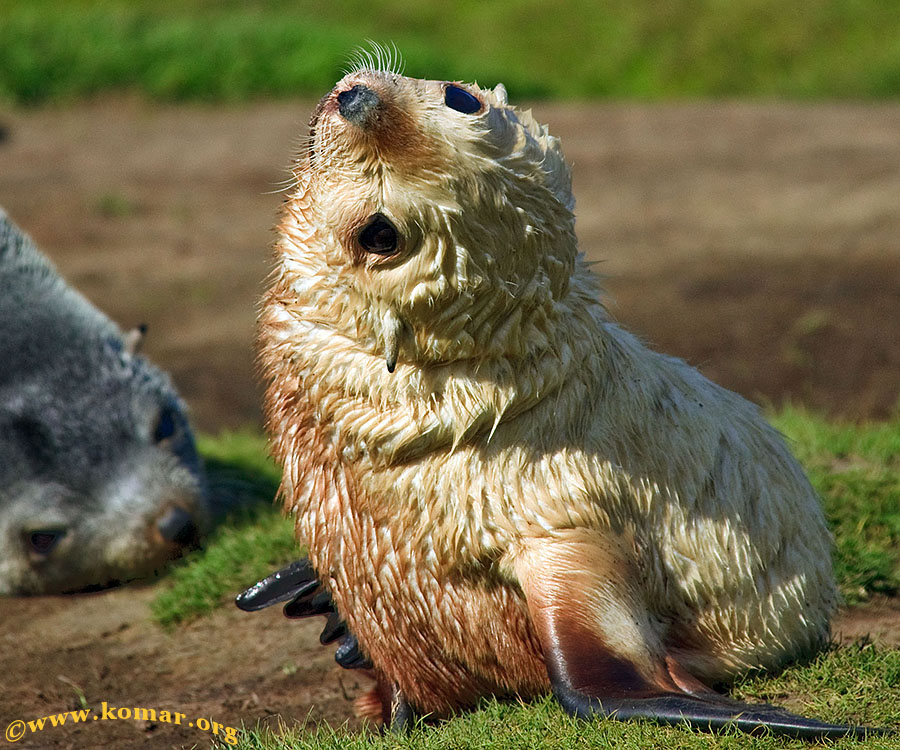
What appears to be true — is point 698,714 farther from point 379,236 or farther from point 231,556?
point 231,556

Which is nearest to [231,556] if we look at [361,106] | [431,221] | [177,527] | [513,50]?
[177,527]

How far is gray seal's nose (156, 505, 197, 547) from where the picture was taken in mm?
5043

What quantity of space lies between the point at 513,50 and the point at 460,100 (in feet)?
45.1

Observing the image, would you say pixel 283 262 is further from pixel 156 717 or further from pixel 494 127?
pixel 156 717

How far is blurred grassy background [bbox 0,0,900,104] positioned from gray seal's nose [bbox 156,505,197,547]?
8.96 m

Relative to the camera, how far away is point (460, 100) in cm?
261

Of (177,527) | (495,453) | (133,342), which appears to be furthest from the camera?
(133,342)

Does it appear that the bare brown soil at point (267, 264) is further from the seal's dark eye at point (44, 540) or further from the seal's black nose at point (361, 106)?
the seal's black nose at point (361, 106)

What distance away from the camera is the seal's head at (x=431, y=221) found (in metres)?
2.53

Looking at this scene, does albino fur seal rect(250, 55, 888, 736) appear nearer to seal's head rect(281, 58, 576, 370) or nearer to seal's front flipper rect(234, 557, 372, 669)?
seal's head rect(281, 58, 576, 370)

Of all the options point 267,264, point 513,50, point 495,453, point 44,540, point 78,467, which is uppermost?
point 513,50

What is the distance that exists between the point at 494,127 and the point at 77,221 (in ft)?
30.8

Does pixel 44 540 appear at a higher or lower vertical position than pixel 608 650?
lower

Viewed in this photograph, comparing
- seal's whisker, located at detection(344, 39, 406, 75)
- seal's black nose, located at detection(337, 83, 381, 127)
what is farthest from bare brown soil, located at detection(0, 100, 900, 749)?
seal's black nose, located at detection(337, 83, 381, 127)
